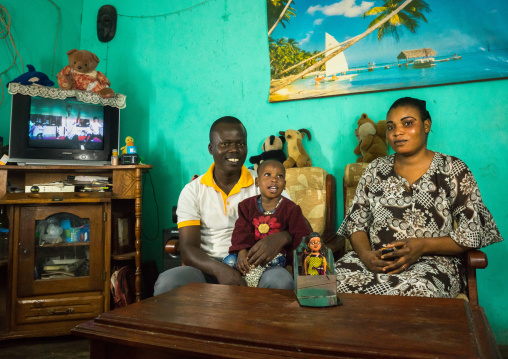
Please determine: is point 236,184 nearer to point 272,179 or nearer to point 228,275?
point 272,179

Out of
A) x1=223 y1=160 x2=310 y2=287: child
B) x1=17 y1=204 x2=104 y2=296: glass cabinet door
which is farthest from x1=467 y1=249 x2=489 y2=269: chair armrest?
x1=17 y1=204 x2=104 y2=296: glass cabinet door

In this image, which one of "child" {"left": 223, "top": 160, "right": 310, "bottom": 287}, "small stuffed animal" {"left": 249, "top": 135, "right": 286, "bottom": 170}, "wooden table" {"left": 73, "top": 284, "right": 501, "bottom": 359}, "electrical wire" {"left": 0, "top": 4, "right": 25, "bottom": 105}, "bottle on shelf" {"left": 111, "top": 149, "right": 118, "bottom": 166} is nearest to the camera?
"wooden table" {"left": 73, "top": 284, "right": 501, "bottom": 359}

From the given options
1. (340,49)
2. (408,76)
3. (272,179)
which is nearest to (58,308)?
(272,179)

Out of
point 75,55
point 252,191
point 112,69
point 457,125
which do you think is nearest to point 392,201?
point 252,191

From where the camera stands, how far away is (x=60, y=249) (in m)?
2.71

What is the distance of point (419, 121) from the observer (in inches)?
71.8

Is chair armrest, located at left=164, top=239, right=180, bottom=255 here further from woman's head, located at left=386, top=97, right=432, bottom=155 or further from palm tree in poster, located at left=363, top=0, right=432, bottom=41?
palm tree in poster, located at left=363, top=0, right=432, bottom=41

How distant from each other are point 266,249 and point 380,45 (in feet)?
5.75

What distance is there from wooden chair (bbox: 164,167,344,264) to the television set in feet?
5.04

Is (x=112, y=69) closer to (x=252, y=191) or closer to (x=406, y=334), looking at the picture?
(x=252, y=191)

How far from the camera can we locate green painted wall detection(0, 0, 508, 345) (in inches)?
93.1

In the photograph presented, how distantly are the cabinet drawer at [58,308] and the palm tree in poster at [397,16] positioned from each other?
273cm

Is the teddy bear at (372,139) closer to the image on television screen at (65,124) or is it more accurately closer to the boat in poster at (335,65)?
the boat in poster at (335,65)

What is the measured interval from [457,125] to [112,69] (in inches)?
119
